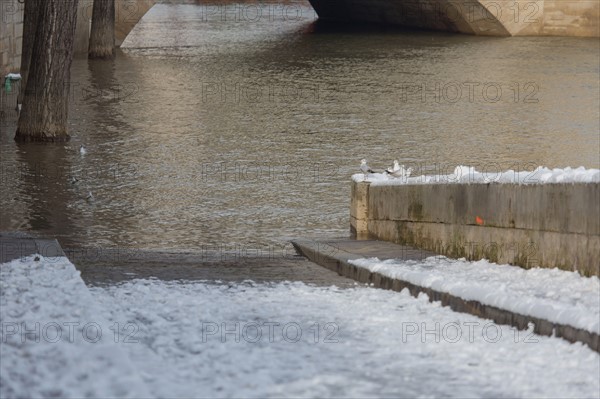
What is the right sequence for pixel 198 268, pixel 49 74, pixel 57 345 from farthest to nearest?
pixel 49 74
pixel 198 268
pixel 57 345

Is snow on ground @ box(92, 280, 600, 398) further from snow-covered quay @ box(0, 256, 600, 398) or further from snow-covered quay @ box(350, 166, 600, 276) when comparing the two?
snow-covered quay @ box(350, 166, 600, 276)

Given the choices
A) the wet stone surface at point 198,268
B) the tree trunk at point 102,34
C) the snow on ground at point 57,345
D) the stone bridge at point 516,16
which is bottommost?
the wet stone surface at point 198,268

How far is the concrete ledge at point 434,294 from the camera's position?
186 inches

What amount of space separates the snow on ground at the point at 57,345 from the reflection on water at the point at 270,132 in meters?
3.38

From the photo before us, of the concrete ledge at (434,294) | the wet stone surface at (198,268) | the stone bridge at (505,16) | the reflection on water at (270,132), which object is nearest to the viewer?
the concrete ledge at (434,294)

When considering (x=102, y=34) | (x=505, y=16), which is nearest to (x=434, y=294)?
(x=102, y=34)

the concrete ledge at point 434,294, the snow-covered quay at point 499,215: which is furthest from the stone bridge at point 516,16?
the concrete ledge at point 434,294

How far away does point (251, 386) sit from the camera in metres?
4.27

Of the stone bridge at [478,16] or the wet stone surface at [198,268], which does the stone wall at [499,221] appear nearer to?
the wet stone surface at [198,268]

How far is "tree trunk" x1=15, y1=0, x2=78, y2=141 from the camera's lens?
13.0 m

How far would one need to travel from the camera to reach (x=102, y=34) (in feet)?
75.8

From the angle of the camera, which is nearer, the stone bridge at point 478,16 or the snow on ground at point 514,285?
the snow on ground at point 514,285

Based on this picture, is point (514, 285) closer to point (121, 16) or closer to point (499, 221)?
point (499, 221)

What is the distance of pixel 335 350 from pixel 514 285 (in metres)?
1.16
